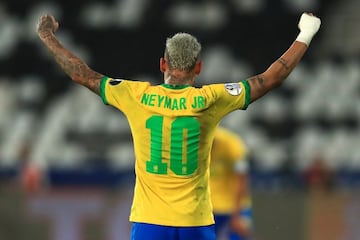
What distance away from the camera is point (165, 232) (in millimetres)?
5234

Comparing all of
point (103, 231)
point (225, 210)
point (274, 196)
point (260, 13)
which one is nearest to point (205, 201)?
point (225, 210)

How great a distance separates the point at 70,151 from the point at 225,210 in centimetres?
1373

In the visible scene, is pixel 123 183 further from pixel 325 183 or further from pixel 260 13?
pixel 260 13

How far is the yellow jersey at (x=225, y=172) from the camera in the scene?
9.48 m

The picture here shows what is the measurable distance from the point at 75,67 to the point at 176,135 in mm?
688

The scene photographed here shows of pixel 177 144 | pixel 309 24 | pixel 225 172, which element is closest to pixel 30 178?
pixel 225 172

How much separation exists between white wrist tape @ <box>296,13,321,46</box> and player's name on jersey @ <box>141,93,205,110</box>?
2.31 ft

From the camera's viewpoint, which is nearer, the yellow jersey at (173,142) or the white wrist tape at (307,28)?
the yellow jersey at (173,142)

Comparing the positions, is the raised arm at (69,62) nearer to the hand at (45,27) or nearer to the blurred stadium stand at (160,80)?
the hand at (45,27)

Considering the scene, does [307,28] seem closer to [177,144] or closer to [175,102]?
[175,102]

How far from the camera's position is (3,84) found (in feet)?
79.9

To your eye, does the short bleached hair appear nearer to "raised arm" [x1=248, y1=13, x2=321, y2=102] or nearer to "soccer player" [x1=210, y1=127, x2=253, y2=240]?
"raised arm" [x1=248, y1=13, x2=321, y2=102]

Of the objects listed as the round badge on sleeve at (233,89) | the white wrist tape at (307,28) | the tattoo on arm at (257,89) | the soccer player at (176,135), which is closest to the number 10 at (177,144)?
the soccer player at (176,135)

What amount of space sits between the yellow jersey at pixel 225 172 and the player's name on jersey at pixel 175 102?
4162 millimetres
